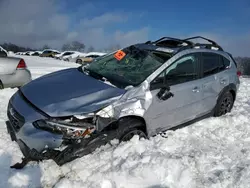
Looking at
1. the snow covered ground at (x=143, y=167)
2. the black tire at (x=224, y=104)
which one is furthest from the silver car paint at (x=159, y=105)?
the snow covered ground at (x=143, y=167)

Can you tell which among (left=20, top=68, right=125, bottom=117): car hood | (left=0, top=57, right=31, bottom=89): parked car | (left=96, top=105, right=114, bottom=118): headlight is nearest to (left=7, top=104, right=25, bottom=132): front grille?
(left=20, top=68, right=125, bottom=117): car hood

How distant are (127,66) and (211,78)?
1733 mm

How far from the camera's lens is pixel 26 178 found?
3.04 meters

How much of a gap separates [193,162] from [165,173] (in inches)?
20.8

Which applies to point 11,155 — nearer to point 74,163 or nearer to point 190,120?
point 74,163

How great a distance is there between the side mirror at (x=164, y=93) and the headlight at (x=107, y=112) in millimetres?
865

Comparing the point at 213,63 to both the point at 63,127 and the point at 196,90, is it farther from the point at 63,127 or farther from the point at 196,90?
the point at 63,127

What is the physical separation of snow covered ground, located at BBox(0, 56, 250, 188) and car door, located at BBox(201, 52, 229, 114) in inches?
40.9

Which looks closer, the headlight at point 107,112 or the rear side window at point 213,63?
the headlight at point 107,112

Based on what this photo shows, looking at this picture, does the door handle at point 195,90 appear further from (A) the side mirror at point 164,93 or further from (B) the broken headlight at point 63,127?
(B) the broken headlight at point 63,127

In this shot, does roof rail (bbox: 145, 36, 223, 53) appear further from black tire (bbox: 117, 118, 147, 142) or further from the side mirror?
black tire (bbox: 117, 118, 147, 142)

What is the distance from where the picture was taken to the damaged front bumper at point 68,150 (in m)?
2.97

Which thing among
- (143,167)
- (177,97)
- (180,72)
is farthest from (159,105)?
(143,167)

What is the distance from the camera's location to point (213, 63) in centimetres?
509
